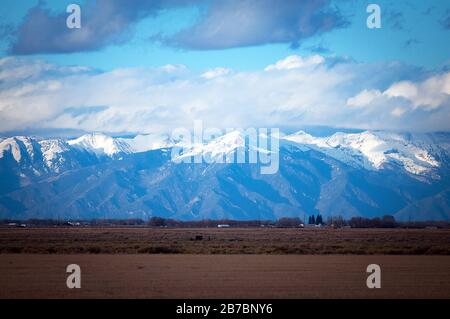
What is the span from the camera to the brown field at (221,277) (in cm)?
3628

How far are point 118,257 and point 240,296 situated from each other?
26508 millimetres

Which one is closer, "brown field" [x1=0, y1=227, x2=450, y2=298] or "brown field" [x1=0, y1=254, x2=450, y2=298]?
"brown field" [x1=0, y1=254, x2=450, y2=298]

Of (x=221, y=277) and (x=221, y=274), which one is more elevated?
(x=221, y=274)

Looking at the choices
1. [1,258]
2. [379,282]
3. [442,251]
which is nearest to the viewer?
[379,282]

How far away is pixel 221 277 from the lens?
142 feet

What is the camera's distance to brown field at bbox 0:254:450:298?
1428 inches

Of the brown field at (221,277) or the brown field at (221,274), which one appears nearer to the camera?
the brown field at (221,277)

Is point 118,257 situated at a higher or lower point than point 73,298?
higher

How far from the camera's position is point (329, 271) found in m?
47.8

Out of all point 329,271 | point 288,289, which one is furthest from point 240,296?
point 329,271

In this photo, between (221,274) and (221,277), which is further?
(221,274)
